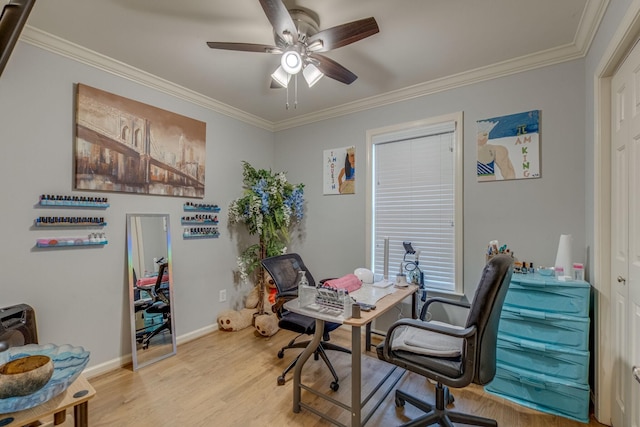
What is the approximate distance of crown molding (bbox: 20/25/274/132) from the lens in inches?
78.0

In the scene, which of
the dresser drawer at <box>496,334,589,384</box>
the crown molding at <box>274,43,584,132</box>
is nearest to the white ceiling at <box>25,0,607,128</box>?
the crown molding at <box>274,43,584,132</box>

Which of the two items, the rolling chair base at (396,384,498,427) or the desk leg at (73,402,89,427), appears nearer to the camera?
the desk leg at (73,402,89,427)

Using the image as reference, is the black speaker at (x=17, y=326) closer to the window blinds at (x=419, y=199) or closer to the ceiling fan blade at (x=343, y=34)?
A: the ceiling fan blade at (x=343, y=34)

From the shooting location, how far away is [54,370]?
1.07 m

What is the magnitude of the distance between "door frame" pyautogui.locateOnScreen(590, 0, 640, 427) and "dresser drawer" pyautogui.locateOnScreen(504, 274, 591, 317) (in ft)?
0.30

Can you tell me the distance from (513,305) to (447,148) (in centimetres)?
145

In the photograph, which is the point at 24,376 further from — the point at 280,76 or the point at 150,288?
the point at 280,76

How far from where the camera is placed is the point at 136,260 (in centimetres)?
253

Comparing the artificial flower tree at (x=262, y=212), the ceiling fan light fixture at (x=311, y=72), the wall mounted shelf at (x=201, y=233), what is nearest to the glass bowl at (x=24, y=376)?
the wall mounted shelf at (x=201, y=233)

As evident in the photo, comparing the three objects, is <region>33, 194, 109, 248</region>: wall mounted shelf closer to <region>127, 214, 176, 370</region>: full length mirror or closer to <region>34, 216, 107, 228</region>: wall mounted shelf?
<region>34, 216, 107, 228</region>: wall mounted shelf

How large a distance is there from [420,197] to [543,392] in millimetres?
1725

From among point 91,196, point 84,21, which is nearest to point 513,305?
point 91,196

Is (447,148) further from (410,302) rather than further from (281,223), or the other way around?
(281,223)

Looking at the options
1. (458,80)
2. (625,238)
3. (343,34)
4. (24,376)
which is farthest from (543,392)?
(24,376)
